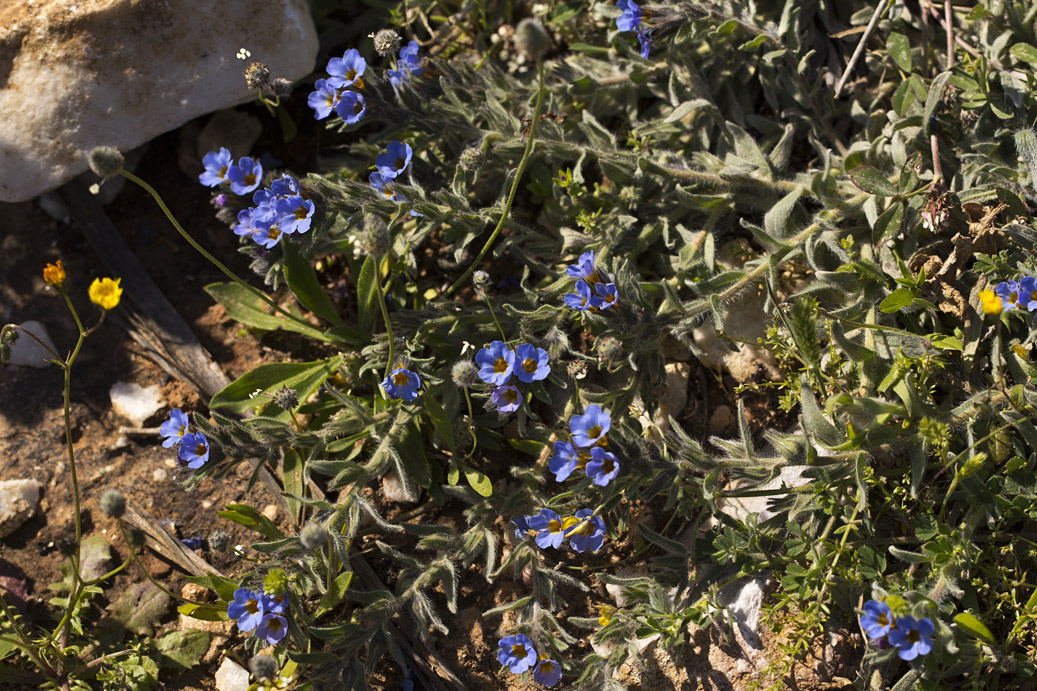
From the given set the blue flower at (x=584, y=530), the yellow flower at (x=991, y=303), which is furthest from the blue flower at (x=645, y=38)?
the blue flower at (x=584, y=530)

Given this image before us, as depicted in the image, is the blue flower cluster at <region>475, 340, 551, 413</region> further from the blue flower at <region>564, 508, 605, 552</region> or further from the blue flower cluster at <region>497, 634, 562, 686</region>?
the blue flower cluster at <region>497, 634, 562, 686</region>

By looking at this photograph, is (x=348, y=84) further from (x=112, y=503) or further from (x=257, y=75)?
(x=112, y=503)

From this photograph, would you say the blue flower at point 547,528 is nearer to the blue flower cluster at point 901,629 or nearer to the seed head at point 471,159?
the blue flower cluster at point 901,629

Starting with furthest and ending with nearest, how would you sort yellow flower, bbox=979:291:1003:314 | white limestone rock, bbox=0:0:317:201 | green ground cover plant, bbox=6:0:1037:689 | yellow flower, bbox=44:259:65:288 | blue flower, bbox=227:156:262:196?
white limestone rock, bbox=0:0:317:201 → blue flower, bbox=227:156:262:196 → yellow flower, bbox=44:259:65:288 → green ground cover plant, bbox=6:0:1037:689 → yellow flower, bbox=979:291:1003:314

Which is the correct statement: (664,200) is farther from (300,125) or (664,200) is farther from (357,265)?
(300,125)

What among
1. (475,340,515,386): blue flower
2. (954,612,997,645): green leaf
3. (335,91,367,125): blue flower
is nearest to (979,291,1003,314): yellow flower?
(954,612,997,645): green leaf

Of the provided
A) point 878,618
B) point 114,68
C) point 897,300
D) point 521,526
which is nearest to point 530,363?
point 521,526
